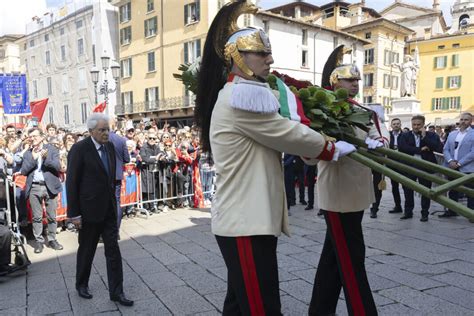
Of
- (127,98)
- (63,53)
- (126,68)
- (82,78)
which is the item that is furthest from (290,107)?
(63,53)

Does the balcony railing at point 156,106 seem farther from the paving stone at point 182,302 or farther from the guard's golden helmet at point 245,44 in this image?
the guard's golden helmet at point 245,44

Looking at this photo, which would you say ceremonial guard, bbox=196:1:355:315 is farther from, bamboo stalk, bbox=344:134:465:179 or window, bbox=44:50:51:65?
window, bbox=44:50:51:65

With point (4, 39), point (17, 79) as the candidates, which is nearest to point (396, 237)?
point (17, 79)

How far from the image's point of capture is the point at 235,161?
2184mm

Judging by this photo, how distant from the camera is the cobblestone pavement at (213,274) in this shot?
3.84 meters

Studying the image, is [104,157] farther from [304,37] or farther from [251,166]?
[304,37]

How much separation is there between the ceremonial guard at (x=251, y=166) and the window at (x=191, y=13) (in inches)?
1190

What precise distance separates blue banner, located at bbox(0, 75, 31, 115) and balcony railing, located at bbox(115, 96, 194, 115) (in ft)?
53.8

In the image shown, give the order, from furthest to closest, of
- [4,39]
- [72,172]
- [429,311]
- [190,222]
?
[4,39], [190,222], [72,172], [429,311]

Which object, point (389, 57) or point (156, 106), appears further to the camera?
point (389, 57)

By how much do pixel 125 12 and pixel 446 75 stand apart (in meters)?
36.3

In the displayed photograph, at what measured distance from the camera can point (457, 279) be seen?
4.38 metres

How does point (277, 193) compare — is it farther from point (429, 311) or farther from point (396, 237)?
point (396, 237)

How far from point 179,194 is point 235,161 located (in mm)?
7173
